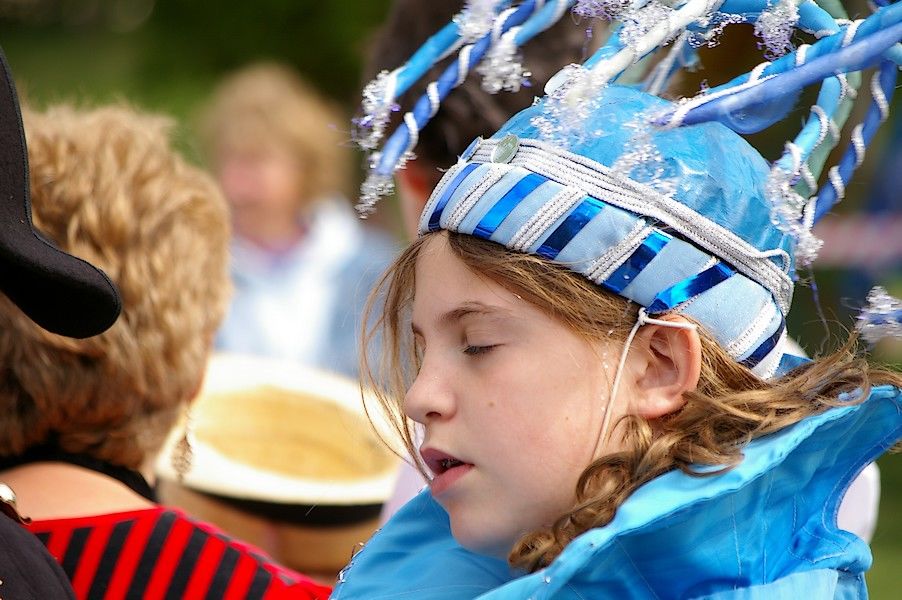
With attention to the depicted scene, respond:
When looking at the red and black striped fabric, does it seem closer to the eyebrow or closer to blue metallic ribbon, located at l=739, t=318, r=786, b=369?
the eyebrow

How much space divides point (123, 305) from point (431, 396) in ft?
2.51

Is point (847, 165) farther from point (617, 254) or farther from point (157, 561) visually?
point (157, 561)

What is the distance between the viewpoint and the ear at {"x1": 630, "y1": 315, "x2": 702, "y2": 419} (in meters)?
1.48

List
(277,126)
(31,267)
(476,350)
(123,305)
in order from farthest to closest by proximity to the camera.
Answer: (277,126) < (123,305) < (476,350) < (31,267)

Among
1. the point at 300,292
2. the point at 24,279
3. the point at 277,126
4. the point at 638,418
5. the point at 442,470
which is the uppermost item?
the point at 24,279

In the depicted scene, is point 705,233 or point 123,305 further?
point 123,305

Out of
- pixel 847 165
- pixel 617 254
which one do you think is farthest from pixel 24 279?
pixel 847 165

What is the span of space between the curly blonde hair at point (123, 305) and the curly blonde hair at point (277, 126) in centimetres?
413

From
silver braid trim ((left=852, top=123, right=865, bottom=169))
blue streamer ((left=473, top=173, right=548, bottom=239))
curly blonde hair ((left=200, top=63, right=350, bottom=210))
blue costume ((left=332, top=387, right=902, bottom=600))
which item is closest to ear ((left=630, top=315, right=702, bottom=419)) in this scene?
blue costume ((left=332, top=387, right=902, bottom=600))

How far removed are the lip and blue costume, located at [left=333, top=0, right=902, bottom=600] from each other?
146mm

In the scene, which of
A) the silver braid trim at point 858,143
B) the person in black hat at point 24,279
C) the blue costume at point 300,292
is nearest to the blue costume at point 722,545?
the silver braid trim at point 858,143

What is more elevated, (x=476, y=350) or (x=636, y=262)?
(x=636, y=262)

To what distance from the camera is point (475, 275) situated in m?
1.49

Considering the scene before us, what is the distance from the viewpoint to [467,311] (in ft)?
4.91
